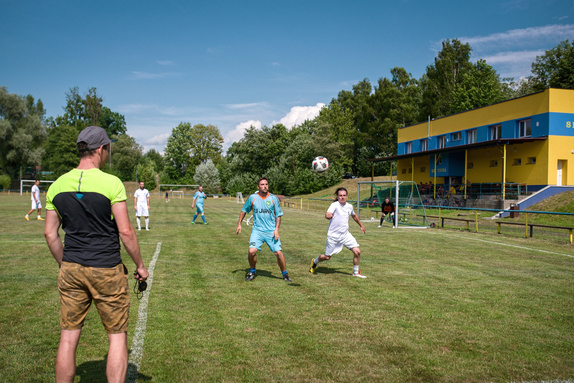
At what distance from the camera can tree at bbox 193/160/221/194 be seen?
77.9 m

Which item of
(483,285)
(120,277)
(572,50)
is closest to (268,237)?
(483,285)

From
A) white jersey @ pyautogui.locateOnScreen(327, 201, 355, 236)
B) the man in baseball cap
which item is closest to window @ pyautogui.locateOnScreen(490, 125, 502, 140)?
white jersey @ pyautogui.locateOnScreen(327, 201, 355, 236)

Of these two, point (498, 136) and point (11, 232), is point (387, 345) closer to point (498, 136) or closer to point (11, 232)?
point (11, 232)

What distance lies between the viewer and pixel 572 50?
159ft

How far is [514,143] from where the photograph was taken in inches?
1201

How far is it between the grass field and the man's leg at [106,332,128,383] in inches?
32.4

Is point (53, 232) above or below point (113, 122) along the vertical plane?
below

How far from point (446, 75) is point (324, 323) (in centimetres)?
6167

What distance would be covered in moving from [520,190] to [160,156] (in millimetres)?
105923

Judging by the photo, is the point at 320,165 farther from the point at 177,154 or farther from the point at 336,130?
the point at 177,154

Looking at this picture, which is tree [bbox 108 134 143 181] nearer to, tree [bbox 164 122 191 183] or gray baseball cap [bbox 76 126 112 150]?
tree [bbox 164 122 191 183]

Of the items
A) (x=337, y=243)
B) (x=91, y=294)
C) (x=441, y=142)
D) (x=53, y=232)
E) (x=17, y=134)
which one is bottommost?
(x=337, y=243)

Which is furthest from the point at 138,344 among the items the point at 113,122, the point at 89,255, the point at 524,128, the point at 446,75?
the point at 113,122

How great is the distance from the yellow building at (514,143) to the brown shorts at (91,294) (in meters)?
28.2
